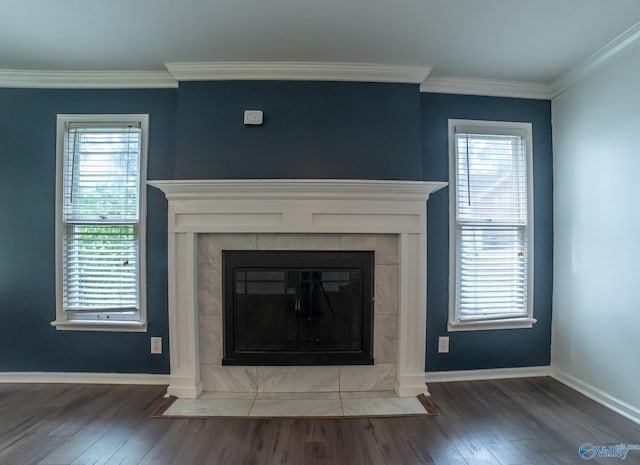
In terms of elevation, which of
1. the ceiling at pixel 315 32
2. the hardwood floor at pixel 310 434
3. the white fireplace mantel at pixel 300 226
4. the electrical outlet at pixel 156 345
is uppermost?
the ceiling at pixel 315 32

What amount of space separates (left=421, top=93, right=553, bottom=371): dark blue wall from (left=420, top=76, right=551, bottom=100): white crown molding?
0.15 ft

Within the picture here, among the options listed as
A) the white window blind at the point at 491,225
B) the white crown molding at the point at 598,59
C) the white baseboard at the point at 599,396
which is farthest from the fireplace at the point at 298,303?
the white crown molding at the point at 598,59

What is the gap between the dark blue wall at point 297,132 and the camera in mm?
2264

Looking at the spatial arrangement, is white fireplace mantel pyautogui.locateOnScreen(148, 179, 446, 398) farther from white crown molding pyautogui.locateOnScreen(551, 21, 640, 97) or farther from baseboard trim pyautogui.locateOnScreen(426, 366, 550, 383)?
white crown molding pyautogui.locateOnScreen(551, 21, 640, 97)

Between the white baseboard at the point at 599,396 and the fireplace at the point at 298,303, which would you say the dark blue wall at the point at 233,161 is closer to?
the white baseboard at the point at 599,396

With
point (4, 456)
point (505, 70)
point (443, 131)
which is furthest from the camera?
point (443, 131)

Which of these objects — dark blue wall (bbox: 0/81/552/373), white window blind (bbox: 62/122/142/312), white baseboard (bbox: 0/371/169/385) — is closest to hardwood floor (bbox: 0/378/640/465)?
white baseboard (bbox: 0/371/169/385)

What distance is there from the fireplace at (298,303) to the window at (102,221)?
2.55 feet

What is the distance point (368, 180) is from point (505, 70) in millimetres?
1377

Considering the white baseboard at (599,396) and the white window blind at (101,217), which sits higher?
the white window blind at (101,217)

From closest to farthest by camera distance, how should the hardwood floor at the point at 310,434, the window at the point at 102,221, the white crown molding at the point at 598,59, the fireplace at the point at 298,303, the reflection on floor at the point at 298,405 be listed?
1. the hardwood floor at the point at 310,434
2. the white crown molding at the point at 598,59
3. the reflection on floor at the point at 298,405
4. the fireplace at the point at 298,303
5. the window at the point at 102,221

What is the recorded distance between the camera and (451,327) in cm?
246

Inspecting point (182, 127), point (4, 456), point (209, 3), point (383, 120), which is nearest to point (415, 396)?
point (383, 120)

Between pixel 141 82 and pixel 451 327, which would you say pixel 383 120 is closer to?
pixel 451 327
